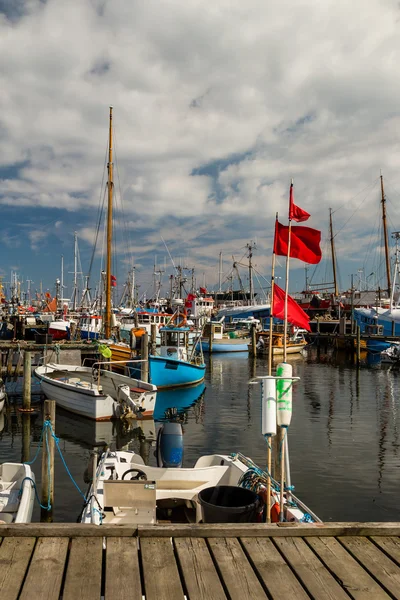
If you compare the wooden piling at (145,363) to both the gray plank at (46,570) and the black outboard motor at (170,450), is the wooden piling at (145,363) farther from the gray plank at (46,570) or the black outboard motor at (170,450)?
the gray plank at (46,570)

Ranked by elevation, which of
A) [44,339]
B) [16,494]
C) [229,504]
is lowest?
[16,494]

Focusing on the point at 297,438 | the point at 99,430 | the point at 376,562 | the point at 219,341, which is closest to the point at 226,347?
the point at 219,341

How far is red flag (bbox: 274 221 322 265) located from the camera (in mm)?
10039

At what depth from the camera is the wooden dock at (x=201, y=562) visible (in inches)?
155

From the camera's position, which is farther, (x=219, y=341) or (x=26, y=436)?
(x=219, y=341)

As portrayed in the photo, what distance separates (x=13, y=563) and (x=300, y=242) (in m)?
8.10

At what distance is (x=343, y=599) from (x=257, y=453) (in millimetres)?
12813

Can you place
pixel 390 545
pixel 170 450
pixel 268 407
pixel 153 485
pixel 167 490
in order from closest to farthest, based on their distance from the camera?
pixel 390 545 → pixel 268 407 → pixel 153 485 → pixel 167 490 → pixel 170 450

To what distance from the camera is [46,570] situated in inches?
163

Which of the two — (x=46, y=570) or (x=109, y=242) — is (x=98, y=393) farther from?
(x=46, y=570)

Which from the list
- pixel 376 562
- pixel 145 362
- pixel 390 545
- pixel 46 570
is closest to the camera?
pixel 46 570

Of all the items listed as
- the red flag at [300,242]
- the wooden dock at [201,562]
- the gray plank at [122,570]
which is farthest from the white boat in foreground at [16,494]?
the red flag at [300,242]

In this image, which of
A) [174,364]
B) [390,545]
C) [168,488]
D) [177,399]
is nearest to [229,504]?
[168,488]

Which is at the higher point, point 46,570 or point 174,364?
point 46,570
